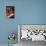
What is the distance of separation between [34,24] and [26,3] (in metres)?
0.61

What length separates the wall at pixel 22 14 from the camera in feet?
13.4

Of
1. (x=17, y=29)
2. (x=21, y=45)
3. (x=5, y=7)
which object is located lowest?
(x=21, y=45)

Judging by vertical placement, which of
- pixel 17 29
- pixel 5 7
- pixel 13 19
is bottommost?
pixel 17 29

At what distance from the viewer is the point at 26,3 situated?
4117 mm

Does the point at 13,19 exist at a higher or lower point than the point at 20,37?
higher

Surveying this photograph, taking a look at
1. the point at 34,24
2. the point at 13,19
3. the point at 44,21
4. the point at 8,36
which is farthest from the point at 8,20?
the point at 44,21

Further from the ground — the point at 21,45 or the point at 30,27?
the point at 30,27

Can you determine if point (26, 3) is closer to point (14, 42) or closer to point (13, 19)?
point (13, 19)

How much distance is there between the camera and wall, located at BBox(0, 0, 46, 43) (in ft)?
13.4

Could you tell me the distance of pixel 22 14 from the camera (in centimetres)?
412

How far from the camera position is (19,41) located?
402cm

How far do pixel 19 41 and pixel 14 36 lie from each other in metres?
0.19

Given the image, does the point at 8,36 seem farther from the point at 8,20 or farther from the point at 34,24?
the point at 34,24

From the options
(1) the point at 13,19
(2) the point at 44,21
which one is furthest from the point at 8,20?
(2) the point at 44,21
